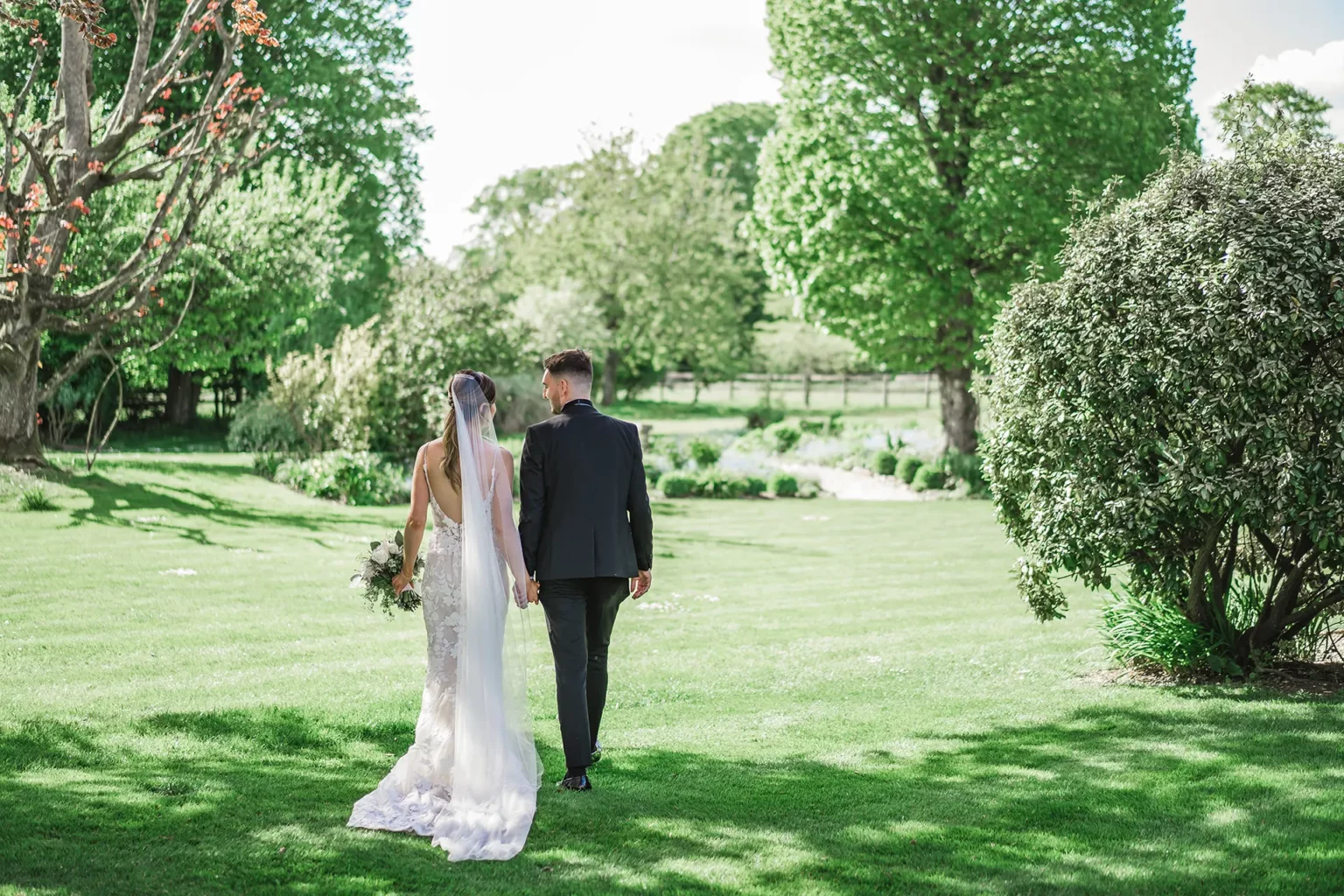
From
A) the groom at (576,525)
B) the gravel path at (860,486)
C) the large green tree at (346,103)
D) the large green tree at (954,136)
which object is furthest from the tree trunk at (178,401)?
the groom at (576,525)

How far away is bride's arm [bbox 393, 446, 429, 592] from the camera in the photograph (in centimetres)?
597

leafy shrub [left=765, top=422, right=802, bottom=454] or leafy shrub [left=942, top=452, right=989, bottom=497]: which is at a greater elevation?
leafy shrub [left=765, top=422, right=802, bottom=454]

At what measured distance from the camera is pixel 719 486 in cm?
2419

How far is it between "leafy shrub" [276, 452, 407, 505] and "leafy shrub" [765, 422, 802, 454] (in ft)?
45.3

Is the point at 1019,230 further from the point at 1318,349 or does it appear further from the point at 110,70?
the point at 110,70

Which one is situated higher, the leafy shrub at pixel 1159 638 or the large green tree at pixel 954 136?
the large green tree at pixel 954 136

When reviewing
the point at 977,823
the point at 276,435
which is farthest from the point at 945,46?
the point at 977,823

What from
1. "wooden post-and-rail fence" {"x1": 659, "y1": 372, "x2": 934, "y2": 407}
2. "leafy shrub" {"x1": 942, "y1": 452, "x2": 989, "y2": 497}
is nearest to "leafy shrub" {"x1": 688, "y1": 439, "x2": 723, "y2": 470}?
"leafy shrub" {"x1": 942, "y1": 452, "x2": 989, "y2": 497}

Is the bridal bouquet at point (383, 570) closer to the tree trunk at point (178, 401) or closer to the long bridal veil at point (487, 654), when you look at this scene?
the long bridal veil at point (487, 654)

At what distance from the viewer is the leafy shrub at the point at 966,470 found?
959 inches

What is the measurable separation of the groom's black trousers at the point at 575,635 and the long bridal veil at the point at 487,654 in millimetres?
193

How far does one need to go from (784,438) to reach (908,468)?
7.17 m

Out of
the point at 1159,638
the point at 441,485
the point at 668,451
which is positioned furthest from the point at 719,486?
the point at 441,485

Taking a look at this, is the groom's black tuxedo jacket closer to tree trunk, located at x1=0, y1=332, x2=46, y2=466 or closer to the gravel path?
tree trunk, located at x1=0, y1=332, x2=46, y2=466
